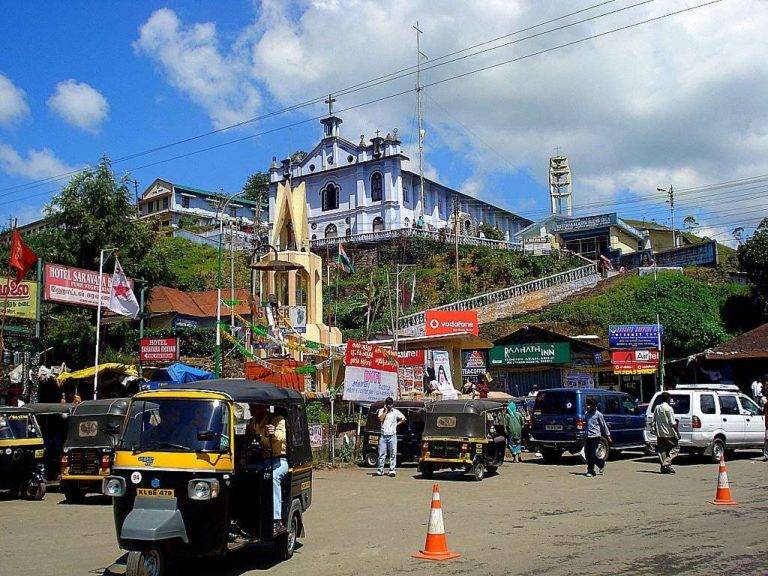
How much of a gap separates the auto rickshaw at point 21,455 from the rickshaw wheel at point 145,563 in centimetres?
912

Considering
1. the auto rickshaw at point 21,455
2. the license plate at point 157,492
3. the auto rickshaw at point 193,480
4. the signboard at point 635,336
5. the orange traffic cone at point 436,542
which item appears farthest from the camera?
the signboard at point 635,336

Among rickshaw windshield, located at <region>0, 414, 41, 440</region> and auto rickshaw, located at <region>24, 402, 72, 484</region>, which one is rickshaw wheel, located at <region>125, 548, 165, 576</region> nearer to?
rickshaw windshield, located at <region>0, 414, 41, 440</region>

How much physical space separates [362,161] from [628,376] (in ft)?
130

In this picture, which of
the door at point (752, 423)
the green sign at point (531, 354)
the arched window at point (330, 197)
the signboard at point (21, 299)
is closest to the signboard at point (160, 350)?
the signboard at point (21, 299)

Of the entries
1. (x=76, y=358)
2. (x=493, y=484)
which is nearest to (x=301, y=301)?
(x=76, y=358)

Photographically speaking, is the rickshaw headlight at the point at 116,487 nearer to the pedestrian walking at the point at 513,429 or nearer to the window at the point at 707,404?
the pedestrian walking at the point at 513,429

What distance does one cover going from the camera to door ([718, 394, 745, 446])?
67.2ft

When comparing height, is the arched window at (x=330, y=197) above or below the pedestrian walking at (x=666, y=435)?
above

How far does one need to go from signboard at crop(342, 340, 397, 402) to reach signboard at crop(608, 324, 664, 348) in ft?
42.6

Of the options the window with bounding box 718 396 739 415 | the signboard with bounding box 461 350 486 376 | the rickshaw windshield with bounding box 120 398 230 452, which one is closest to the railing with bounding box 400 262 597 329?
the signboard with bounding box 461 350 486 376

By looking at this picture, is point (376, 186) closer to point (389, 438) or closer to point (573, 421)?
point (573, 421)

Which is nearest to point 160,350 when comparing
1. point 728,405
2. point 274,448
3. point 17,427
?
point 17,427

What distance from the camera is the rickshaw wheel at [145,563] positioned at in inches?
293

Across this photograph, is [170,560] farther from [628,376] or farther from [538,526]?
[628,376]
